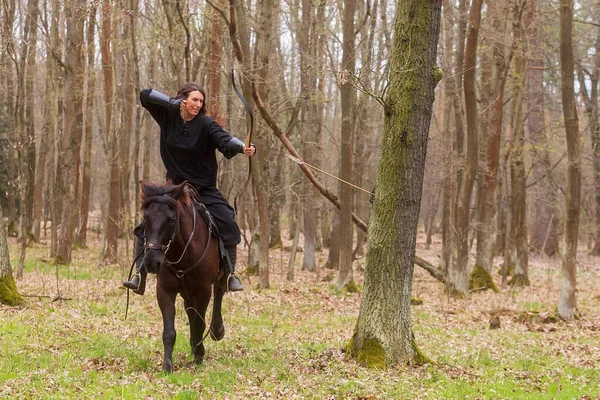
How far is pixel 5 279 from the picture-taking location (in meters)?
10.9

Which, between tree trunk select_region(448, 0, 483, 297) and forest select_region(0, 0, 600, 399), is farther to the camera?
tree trunk select_region(448, 0, 483, 297)

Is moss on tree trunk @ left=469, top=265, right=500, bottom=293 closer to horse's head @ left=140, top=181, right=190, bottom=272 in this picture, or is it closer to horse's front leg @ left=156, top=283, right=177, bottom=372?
horse's front leg @ left=156, top=283, right=177, bottom=372

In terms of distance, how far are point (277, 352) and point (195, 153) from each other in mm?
2847

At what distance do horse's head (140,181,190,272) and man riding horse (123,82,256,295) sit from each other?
0.80m

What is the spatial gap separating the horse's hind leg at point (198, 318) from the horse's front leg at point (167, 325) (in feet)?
1.32

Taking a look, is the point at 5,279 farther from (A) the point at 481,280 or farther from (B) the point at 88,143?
(B) the point at 88,143

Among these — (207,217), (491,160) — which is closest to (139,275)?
(207,217)

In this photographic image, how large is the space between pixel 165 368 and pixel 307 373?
1585 millimetres

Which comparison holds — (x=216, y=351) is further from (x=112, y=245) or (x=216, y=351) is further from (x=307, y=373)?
(x=112, y=245)

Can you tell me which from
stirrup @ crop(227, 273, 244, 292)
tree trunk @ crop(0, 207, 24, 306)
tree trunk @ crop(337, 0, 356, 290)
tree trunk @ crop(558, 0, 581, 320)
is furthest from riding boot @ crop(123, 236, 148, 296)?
tree trunk @ crop(558, 0, 581, 320)

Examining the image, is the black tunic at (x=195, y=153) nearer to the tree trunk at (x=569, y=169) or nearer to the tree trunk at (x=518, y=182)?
the tree trunk at (x=569, y=169)

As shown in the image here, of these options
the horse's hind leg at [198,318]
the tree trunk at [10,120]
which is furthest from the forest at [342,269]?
the tree trunk at [10,120]

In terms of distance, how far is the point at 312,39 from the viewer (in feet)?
72.4

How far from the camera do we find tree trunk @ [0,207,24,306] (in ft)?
35.1
